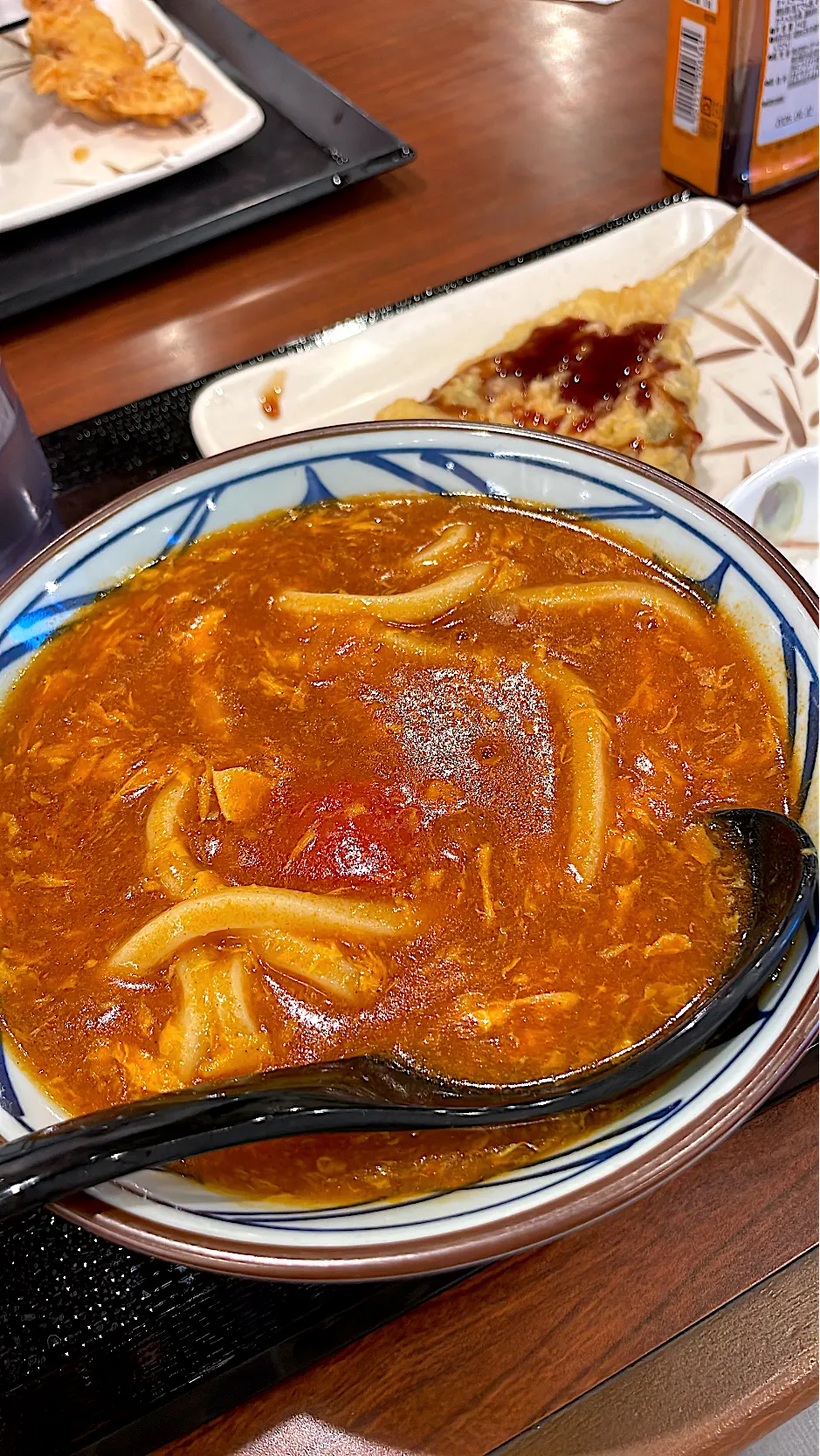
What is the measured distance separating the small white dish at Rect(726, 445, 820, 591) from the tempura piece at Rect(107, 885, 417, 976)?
724mm

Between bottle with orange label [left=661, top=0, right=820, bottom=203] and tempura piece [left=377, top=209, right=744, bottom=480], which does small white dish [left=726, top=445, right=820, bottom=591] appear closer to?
tempura piece [left=377, top=209, right=744, bottom=480]

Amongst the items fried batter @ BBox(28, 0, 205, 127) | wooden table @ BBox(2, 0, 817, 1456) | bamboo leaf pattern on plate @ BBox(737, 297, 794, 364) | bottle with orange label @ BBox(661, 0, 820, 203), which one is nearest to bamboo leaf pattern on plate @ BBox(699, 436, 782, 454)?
bamboo leaf pattern on plate @ BBox(737, 297, 794, 364)

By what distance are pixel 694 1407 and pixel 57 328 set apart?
6.03 ft

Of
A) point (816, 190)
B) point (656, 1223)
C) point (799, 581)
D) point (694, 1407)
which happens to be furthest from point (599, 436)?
point (694, 1407)

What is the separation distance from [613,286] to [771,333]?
273mm

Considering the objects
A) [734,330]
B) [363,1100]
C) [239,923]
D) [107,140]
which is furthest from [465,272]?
[363,1100]

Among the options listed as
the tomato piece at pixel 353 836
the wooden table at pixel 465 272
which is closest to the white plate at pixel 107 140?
the wooden table at pixel 465 272

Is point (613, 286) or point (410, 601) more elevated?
point (613, 286)

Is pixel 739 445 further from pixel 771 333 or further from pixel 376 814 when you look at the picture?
pixel 376 814

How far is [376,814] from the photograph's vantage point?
40.5 inches

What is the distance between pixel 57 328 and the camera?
1.98m

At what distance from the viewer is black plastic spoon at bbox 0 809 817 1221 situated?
2.41 ft

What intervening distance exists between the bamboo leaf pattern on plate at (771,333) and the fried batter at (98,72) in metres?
1.20

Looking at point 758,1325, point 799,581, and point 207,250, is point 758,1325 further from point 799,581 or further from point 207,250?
point 207,250
